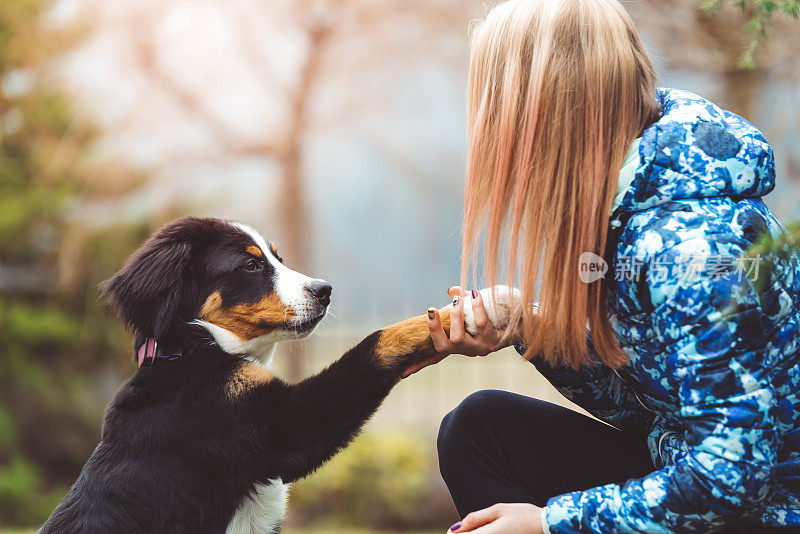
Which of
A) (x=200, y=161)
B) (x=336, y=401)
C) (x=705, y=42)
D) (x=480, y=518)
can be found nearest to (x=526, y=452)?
(x=480, y=518)

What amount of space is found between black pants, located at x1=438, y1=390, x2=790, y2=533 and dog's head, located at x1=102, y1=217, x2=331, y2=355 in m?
0.63

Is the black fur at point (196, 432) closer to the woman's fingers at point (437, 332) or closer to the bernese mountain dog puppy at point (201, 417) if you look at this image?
the bernese mountain dog puppy at point (201, 417)

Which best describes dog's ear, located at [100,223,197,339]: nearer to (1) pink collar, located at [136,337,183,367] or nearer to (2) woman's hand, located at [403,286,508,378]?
(1) pink collar, located at [136,337,183,367]

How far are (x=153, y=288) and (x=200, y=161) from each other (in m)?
4.09

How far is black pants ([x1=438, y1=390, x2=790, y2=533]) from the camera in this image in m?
1.88

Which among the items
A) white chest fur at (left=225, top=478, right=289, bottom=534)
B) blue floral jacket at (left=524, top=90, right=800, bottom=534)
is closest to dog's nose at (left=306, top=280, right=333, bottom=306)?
white chest fur at (left=225, top=478, right=289, bottom=534)

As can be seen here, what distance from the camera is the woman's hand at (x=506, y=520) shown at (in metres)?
1.58

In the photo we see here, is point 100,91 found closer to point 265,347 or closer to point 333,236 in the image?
point 333,236

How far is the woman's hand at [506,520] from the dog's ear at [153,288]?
998 mm

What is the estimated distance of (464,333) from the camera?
1.95 m

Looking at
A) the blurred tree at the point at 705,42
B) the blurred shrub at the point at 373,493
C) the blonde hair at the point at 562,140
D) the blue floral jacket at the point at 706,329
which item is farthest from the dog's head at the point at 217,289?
the blurred shrub at the point at 373,493

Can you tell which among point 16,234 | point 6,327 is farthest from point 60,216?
point 6,327

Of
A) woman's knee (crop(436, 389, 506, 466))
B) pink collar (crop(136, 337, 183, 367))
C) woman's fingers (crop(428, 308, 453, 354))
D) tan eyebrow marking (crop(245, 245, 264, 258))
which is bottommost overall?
woman's knee (crop(436, 389, 506, 466))

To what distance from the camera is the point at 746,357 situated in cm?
135
